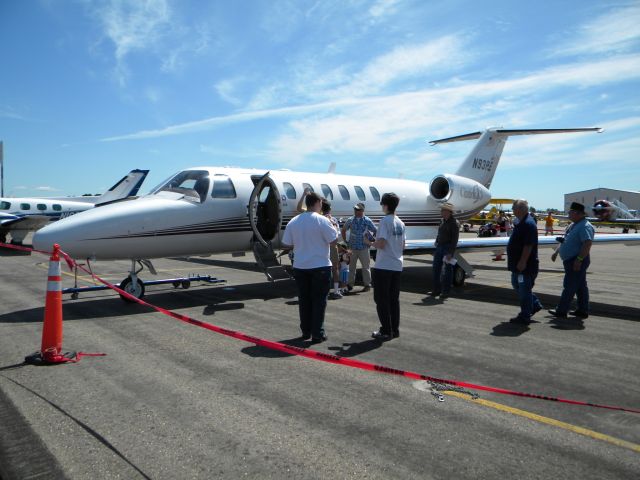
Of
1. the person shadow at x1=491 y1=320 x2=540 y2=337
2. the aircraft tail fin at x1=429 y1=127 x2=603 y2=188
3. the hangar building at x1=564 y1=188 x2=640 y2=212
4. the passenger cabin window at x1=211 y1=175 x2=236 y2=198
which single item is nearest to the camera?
the person shadow at x1=491 y1=320 x2=540 y2=337

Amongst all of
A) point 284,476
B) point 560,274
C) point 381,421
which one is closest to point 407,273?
point 560,274

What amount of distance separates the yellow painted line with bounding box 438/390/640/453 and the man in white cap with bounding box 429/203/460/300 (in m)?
5.84

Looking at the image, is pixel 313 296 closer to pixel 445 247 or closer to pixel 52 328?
pixel 52 328

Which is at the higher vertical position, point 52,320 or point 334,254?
point 334,254

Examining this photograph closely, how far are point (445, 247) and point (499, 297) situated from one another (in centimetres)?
166

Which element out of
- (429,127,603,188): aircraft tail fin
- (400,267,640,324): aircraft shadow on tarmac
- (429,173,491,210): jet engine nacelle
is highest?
(429,127,603,188): aircraft tail fin

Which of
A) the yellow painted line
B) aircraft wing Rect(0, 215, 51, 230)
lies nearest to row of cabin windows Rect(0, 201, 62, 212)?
aircraft wing Rect(0, 215, 51, 230)

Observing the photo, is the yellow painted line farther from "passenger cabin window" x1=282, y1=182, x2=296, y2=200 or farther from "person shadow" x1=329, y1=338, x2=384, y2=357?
"passenger cabin window" x1=282, y1=182, x2=296, y2=200

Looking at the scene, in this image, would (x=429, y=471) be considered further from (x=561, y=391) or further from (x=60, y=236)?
(x=60, y=236)

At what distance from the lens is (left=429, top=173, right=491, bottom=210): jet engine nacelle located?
1497cm

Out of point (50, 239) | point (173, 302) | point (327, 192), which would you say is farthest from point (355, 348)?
point (327, 192)

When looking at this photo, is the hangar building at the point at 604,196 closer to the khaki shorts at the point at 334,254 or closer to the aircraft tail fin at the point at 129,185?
the aircraft tail fin at the point at 129,185

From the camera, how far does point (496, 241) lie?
11.5 m

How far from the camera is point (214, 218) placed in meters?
9.62
